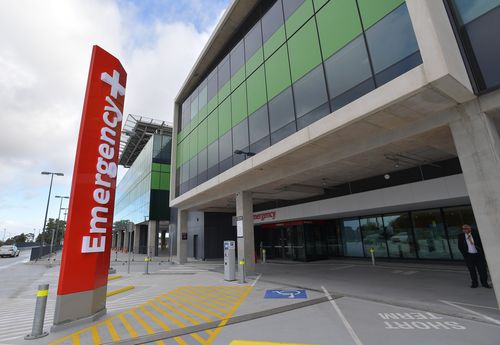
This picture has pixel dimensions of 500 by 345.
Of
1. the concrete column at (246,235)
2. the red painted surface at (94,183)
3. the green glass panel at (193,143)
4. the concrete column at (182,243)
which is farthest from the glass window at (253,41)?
the concrete column at (182,243)

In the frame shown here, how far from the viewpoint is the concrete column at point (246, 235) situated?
1582 cm

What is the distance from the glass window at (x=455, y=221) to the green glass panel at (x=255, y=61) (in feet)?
44.5

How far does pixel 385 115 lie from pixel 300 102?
440 centimetres

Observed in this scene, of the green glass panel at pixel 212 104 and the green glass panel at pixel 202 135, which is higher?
the green glass panel at pixel 212 104

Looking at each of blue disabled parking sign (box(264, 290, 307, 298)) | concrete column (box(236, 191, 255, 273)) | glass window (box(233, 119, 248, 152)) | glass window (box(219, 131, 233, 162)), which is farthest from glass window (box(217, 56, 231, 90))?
blue disabled parking sign (box(264, 290, 307, 298))

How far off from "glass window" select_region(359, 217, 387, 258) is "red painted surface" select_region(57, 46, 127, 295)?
17.5m

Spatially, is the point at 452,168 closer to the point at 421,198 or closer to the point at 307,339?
the point at 421,198

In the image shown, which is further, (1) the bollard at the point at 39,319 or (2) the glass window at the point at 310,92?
(2) the glass window at the point at 310,92

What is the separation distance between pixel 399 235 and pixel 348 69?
514 inches

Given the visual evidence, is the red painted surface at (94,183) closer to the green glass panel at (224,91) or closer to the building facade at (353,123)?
the building facade at (353,123)

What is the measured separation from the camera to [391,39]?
8.59 meters

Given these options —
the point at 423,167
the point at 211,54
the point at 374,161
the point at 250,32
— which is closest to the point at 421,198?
the point at 423,167

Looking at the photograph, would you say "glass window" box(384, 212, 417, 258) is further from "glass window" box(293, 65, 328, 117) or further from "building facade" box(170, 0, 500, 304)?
"glass window" box(293, 65, 328, 117)

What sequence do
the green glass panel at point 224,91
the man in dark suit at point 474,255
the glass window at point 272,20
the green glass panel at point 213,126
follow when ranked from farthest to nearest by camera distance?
the green glass panel at point 213,126 < the green glass panel at point 224,91 < the glass window at point 272,20 < the man in dark suit at point 474,255
